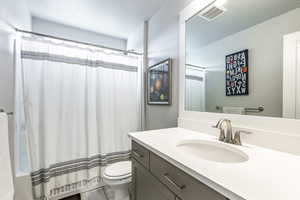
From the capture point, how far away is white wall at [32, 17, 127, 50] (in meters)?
1.95

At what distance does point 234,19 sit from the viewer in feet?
3.20

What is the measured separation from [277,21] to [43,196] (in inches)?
98.2

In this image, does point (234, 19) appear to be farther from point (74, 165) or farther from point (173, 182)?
point (74, 165)

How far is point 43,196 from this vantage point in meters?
1.41

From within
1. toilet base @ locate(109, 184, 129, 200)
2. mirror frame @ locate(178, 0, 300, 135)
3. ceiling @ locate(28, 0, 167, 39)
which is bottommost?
toilet base @ locate(109, 184, 129, 200)

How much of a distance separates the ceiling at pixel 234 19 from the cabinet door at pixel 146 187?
1.16 meters

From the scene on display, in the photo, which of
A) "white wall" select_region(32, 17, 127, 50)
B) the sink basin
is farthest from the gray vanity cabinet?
"white wall" select_region(32, 17, 127, 50)

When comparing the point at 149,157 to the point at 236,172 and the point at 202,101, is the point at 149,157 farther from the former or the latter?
the point at 202,101

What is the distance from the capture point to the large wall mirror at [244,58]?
73cm

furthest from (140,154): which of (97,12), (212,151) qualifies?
(97,12)

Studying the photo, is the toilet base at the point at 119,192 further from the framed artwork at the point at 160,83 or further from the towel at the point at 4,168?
the framed artwork at the point at 160,83

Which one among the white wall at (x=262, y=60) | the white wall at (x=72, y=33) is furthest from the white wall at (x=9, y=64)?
the white wall at (x=262, y=60)

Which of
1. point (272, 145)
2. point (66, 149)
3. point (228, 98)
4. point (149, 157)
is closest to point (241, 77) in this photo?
point (228, 98)

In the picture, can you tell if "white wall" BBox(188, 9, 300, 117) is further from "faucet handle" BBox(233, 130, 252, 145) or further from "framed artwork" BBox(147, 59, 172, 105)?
"framed artwork" BBox(147, 59, 172, 105)
